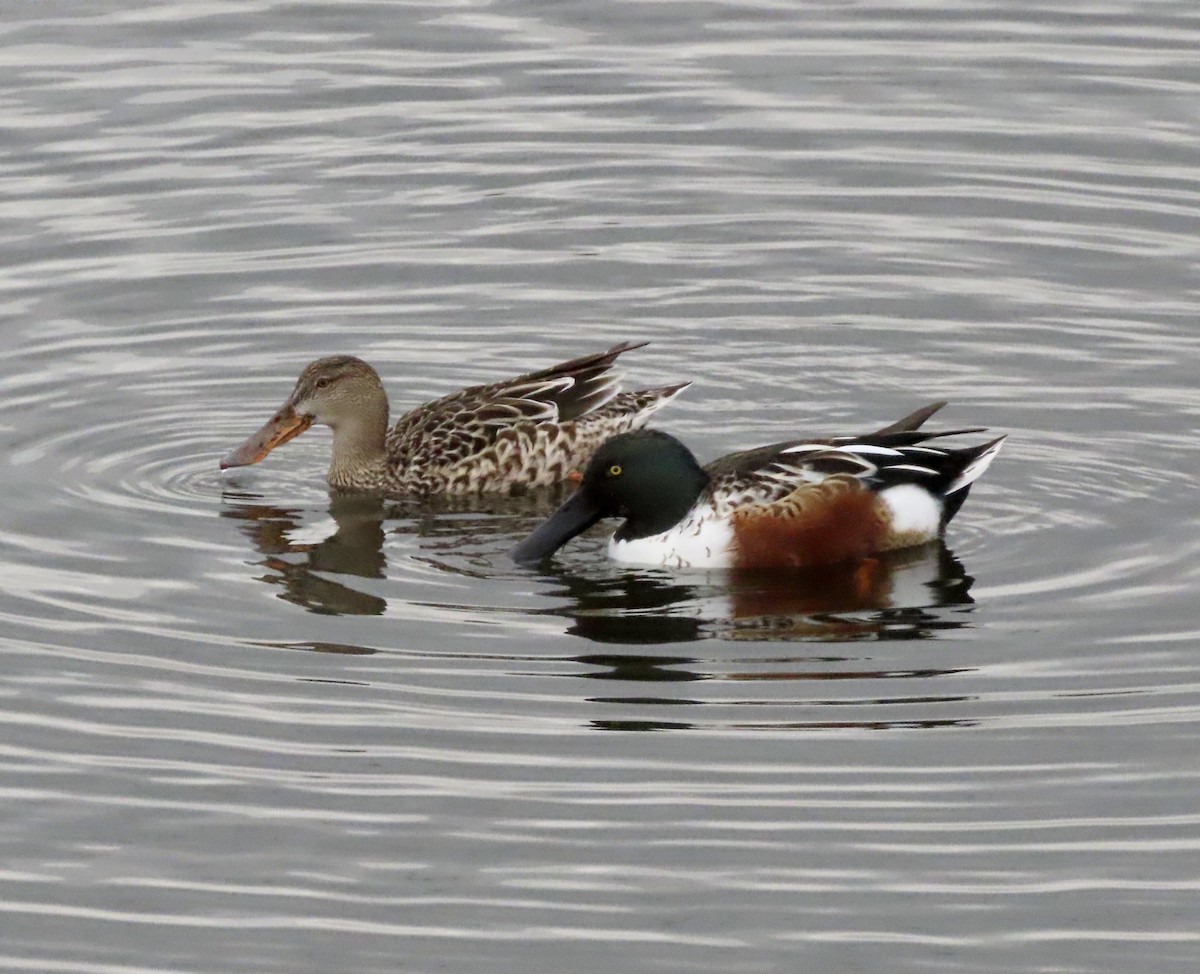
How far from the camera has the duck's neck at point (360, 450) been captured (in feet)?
42.7

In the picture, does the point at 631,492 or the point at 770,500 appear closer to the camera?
the point at 770,500

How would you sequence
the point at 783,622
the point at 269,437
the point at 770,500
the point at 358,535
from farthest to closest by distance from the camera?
the point at 269,437 < the point at 358,535 < the point at 770,500 < the point at 783,622

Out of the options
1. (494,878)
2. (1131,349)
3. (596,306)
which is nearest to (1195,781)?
(494,878)

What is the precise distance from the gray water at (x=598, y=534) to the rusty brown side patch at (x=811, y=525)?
0.75ft

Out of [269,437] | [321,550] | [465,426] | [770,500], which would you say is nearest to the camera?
[770,500]

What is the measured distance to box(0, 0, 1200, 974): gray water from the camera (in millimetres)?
7863

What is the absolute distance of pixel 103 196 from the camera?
1628 cm

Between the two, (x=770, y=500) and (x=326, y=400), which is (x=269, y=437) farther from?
(x=770, y=500)

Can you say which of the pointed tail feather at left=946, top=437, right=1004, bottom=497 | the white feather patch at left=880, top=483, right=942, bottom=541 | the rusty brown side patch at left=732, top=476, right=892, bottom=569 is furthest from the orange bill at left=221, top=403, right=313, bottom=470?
the pointed tail feather at left=946, top=437, right=1004, bottom=497

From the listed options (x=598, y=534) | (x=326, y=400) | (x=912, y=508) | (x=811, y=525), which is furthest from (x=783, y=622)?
(x=326, y=400)

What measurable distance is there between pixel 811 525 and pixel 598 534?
1.28 metres

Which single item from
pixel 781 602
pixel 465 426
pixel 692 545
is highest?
pixel 465 426

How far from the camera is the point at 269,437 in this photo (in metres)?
13.0

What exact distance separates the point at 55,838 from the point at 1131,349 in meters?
7.41
